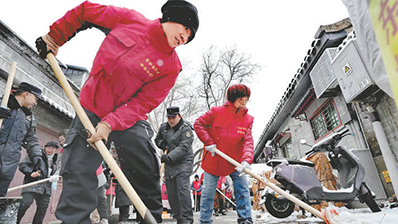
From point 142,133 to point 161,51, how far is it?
74 centimetres

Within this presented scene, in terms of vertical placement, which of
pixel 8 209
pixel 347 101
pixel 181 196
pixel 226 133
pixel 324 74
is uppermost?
pixel 324 74

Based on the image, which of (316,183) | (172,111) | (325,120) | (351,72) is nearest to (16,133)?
(172,111)

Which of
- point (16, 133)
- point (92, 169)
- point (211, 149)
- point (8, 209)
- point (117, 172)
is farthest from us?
point (16, 133)

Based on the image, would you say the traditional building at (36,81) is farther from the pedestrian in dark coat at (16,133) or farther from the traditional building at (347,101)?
the traditional building at (347,101)

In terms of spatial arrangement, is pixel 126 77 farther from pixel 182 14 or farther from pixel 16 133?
pixel 16 133

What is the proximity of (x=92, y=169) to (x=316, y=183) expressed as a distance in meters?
3.95

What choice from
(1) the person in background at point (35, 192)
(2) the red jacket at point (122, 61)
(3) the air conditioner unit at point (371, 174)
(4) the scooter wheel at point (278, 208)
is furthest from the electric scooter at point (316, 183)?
(1) the person in background at point (35, 192)

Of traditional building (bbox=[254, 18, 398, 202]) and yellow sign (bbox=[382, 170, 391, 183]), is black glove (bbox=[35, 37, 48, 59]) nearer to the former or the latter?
traditional building (bbox=[254, 18, 398, 202])

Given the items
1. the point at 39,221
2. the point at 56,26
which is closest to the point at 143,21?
the point at 56,26

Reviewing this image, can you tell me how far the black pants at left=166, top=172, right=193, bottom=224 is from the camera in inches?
135

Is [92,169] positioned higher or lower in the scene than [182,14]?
lower

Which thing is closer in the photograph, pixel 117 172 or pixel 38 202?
pixel 117 172

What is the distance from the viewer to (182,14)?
76.9 inches

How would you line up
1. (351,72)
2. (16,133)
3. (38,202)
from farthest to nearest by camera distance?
(351,72) → (38,202) → (16,133)
